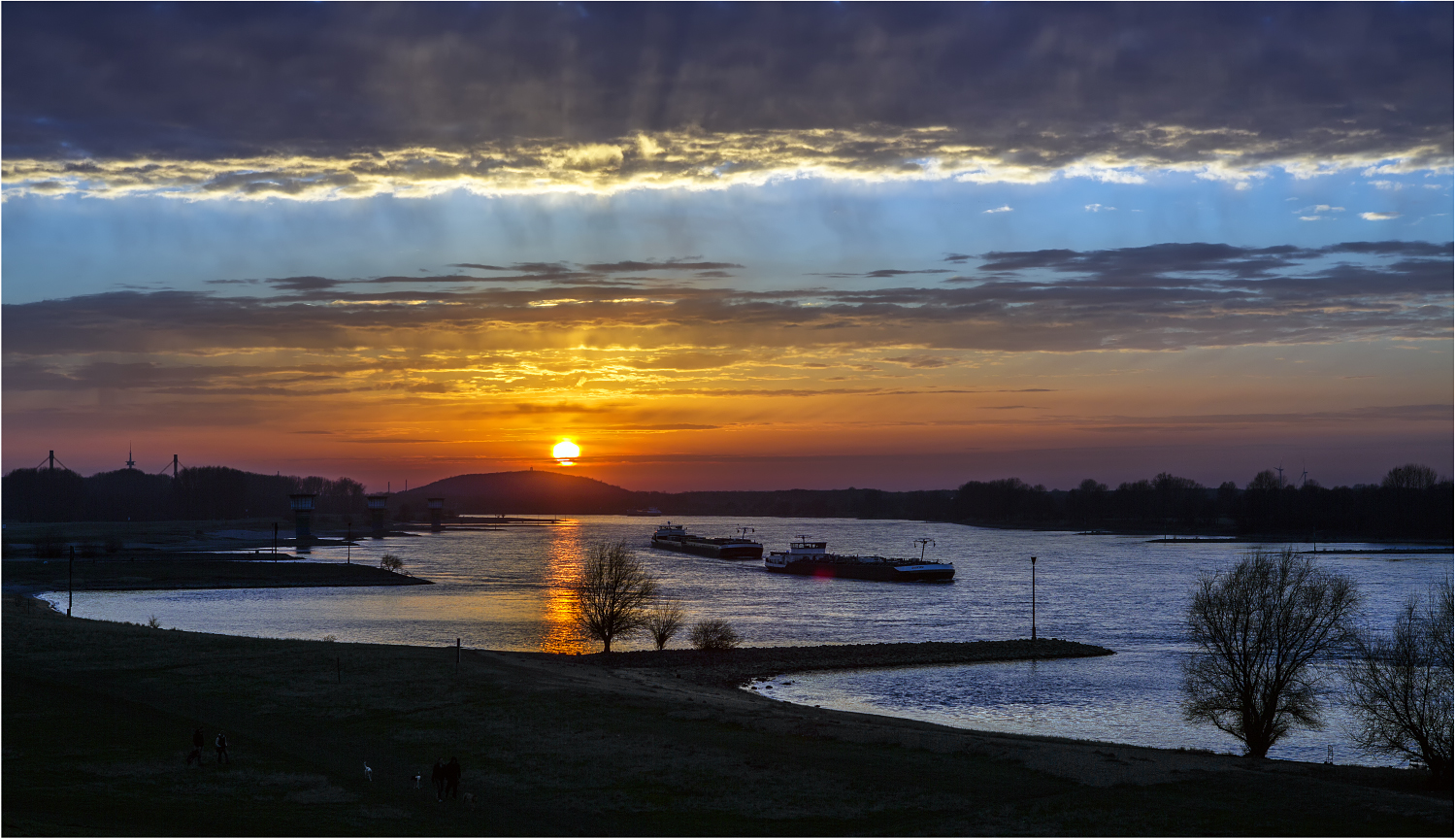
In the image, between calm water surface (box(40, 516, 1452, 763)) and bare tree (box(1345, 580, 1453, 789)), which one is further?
calm water surface (box(40, 516, 1452, 763))

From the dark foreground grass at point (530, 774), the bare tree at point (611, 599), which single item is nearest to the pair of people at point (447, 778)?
the dark foreground grass at point (530, 774)

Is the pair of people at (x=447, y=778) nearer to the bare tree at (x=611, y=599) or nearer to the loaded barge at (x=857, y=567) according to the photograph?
the bare tree at (x=611, y=599)

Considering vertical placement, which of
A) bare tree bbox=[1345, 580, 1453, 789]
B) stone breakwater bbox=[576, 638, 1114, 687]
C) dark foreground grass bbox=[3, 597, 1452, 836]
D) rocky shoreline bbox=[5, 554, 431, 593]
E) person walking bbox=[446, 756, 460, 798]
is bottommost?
rocky shoreline bbox=[5, 554, 431, 593]

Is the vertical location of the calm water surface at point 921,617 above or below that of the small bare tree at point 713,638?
below

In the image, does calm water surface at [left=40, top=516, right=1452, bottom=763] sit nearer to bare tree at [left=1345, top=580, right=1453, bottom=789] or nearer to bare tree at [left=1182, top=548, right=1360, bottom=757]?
bare tree at [left=1182, top=548, right=1360, bottom=757]

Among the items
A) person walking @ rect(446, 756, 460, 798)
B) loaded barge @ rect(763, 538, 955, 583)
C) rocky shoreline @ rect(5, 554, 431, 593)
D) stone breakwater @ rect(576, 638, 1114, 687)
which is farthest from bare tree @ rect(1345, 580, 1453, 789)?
rocky shoreline @ rect(5, 554, 431, 593)

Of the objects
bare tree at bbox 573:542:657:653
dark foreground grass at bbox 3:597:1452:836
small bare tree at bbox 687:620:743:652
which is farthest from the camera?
bare tree at bbox 573:542:657:653

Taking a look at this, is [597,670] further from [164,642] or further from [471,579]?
[471,579]

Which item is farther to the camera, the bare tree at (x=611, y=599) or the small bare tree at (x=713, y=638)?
the bare tree at (x=611, y=599)
